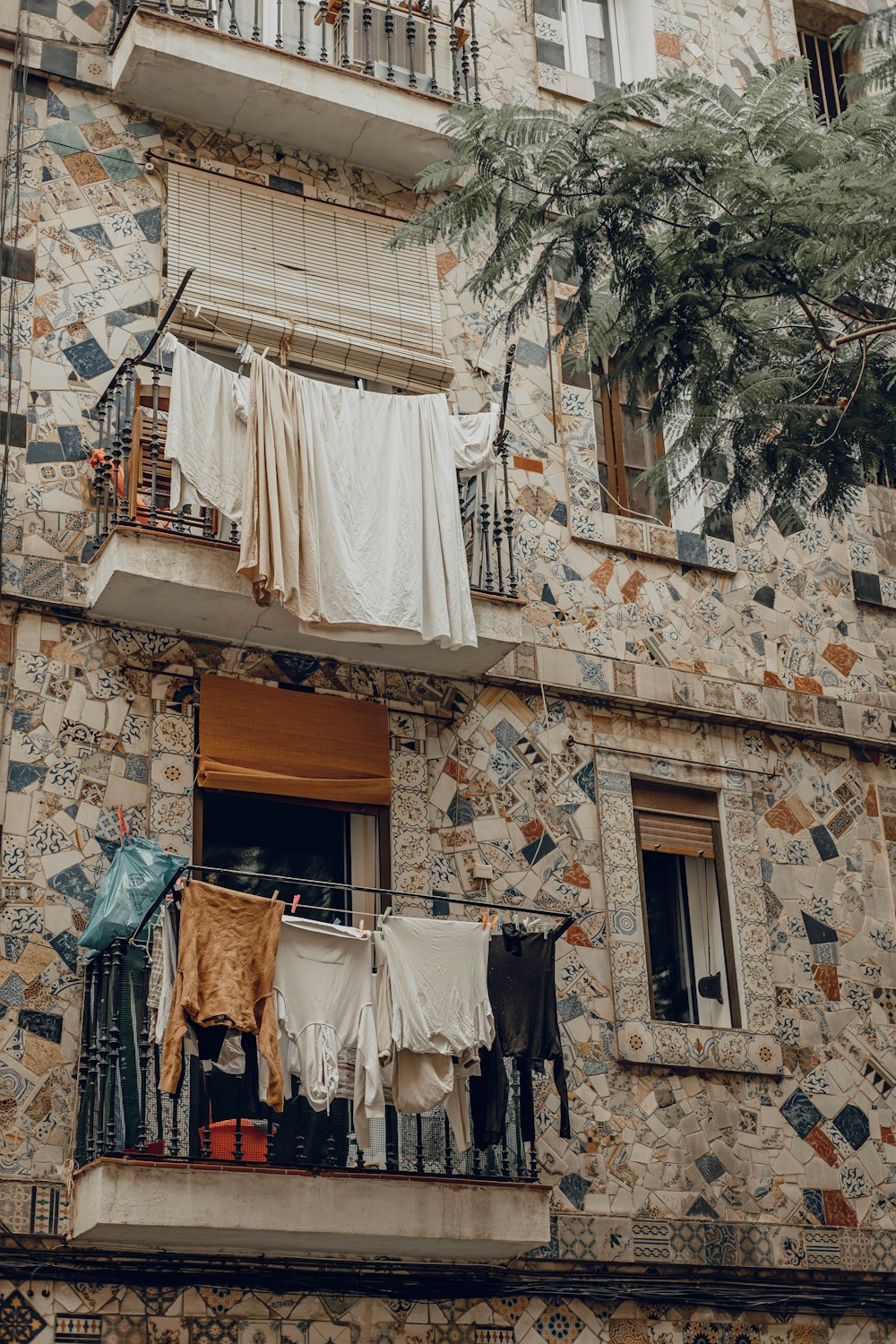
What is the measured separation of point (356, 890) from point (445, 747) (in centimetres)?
208

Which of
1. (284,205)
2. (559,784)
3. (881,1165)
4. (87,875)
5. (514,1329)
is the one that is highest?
(284,205)

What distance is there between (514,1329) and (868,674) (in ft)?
20.2

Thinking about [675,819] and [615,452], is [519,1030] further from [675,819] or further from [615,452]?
[615,452]

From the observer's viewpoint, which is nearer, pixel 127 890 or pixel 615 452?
pixel 127 890

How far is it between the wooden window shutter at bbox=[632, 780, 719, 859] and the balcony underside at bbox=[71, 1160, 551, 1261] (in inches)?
128

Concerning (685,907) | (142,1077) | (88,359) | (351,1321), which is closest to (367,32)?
(88,359)

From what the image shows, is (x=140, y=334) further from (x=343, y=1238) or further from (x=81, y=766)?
(x=343, y=1238)

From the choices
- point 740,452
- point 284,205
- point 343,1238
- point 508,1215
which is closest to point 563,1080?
point 508,1215

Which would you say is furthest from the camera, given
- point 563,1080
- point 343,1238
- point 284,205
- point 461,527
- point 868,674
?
point 868,674

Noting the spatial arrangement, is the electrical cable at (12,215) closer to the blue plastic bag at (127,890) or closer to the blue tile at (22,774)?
the blue tile at (22,774)

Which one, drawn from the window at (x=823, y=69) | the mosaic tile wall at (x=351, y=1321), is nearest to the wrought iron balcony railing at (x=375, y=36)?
the window at (x=823, y=69)

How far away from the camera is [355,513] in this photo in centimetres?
1290

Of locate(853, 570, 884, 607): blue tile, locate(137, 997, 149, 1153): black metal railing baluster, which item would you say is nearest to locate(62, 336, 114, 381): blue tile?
locate(137, 997, 149, 1153): black metal railing baluster

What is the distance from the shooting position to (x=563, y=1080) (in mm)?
12008
